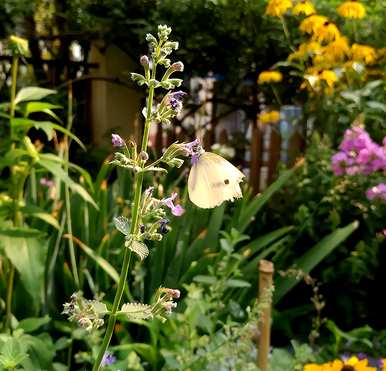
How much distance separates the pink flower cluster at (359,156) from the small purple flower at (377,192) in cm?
9

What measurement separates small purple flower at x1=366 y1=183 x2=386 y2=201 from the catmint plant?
1712 millimetres

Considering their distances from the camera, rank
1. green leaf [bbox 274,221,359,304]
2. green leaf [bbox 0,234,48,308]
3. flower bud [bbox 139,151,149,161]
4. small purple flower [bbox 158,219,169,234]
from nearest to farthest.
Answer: flower bud [bbox 139,151,149,161] < small purple flower [bbox 158,219,169,234] < green leaf [bbox 0,234,48,308] < green leaf [bbox 274,221,359,304]

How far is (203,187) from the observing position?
76 cm

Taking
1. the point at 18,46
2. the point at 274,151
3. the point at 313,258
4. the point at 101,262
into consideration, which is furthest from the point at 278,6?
the point at 101,262

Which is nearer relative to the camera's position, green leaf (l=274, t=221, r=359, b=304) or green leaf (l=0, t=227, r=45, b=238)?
green leaf (l=0, t=227, r=45, b=238)

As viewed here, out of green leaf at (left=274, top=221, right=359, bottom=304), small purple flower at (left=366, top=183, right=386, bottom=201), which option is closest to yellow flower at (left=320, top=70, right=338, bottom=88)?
small purple flower at (left=366, top=183, right=386, bottom=201)

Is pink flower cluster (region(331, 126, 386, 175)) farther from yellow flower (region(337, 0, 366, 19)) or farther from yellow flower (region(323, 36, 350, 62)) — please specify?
yellow flower (region(337, 0, 366, 19))

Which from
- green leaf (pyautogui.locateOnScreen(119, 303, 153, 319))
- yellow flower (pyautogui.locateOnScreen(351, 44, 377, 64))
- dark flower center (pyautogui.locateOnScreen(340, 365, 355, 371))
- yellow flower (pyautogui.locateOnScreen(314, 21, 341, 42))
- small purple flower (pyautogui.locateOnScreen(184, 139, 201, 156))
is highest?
yellow flower (pyautogui.locateOnScreen(314, 21, 341, 42))

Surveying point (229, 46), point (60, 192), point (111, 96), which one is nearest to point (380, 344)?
point (60, 192)

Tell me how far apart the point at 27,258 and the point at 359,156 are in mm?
1344

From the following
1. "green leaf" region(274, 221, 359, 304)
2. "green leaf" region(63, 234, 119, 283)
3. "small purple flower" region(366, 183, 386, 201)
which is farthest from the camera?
"small purple flower" region(366, 183, 386, 201)

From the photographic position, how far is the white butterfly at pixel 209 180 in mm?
750

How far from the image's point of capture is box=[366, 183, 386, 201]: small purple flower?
7.80 ft

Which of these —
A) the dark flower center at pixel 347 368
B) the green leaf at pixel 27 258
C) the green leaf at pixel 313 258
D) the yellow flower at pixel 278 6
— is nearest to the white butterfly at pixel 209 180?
the dark flower center at pixel 347 368
